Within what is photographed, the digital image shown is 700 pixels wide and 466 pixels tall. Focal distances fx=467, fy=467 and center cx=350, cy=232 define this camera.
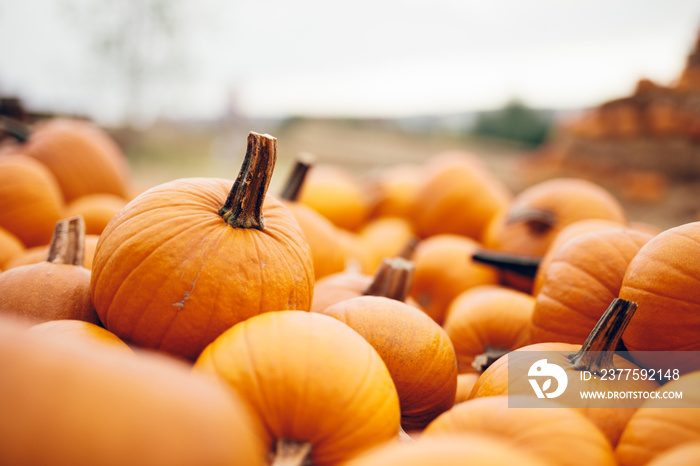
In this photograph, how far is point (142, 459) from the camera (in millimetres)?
752

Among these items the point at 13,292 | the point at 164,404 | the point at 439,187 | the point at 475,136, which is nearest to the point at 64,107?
the point at 439,187

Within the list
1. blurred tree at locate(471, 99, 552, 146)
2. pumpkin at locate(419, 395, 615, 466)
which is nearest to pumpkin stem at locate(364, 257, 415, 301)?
pumpkin at locate(419, 395, 615, 466)

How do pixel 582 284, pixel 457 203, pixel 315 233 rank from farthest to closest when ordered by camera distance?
pixel 457 203, pixel 315 233, pixel 582 284

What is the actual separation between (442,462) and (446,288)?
89.9 inches

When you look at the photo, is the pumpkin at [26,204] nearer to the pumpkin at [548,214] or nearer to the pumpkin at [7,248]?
the pumpkin at [7,248]

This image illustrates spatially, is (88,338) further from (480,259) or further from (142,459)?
(480,259)

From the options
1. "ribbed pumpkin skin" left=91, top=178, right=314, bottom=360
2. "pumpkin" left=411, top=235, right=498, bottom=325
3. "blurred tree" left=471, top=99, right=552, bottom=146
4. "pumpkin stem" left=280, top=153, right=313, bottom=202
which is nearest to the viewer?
"ribbed pumpkin skin" left=91, top=178, right=314, bottom=360

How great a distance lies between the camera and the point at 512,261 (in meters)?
2.60

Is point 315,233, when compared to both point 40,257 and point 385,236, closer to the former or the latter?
point 40,257

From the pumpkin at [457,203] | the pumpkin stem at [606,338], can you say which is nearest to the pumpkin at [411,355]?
the pumpkin stem at [606,338]

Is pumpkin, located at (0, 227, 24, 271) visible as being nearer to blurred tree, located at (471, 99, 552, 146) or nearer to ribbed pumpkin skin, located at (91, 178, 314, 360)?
ribbed pumpkin skin, located at (91, 178, 314, 360)

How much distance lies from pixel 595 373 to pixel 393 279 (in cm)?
86

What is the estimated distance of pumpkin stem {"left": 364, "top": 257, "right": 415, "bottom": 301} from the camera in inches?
80.0
